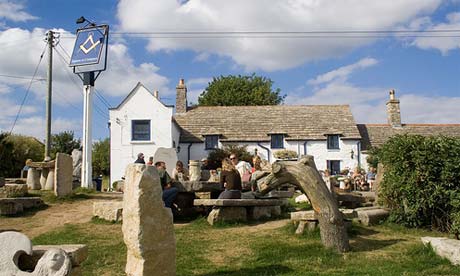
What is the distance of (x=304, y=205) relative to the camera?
1357cm

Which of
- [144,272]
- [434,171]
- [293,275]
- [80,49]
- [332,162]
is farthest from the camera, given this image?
[332,162]

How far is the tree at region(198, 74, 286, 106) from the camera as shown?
4678cm

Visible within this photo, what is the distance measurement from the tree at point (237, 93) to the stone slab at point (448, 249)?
39.7 meters

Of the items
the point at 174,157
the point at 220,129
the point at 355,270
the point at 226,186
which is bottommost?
the point at 355,270

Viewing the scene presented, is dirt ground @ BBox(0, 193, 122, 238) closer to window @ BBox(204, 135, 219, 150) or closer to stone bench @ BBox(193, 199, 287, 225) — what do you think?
stone bench @ BBox(193, 199, 287, 225)

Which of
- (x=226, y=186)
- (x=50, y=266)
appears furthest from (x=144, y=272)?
(x=226, y=186)

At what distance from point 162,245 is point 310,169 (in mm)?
3112

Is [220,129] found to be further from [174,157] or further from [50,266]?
[50,266]

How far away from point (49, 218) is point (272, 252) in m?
6.87

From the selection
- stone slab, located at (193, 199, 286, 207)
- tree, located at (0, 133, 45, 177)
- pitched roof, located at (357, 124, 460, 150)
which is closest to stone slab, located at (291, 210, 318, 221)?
stone slab, located at (193, 199, 286, 207)

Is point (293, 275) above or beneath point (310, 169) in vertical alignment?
beneath

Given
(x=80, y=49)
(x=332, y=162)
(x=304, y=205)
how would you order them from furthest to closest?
1. (x=332, y=162)
2. (x=80, y=49)
3. (x=304, y=205)

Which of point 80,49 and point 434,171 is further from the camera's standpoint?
point 80,49

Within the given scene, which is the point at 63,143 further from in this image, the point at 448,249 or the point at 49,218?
the point at 448,249
